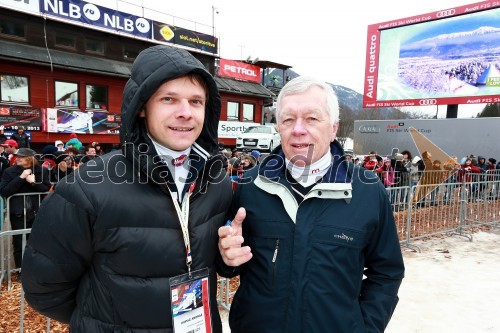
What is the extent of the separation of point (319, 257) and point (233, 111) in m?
23.0

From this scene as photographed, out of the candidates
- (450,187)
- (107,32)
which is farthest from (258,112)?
(450,187)

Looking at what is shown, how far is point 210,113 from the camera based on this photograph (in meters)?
1.84

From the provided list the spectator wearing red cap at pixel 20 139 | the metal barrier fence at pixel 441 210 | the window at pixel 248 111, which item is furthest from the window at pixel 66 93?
the window at pixel 248 111

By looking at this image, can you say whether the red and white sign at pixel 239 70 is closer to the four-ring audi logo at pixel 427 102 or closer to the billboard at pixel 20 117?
the billboard at pixel 20 117

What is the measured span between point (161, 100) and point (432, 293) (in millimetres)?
4847

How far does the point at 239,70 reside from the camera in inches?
981

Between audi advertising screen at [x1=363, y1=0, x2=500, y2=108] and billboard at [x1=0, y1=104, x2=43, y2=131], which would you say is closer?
billboard at [x1=0, y1=104, x2=43, y2=131]

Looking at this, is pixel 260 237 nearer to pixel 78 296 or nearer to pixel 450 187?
pixel 78 296

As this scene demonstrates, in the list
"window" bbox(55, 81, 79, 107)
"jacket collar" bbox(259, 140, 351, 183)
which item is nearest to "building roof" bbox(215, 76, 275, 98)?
"window" bbox(55, 81, 79, 107)

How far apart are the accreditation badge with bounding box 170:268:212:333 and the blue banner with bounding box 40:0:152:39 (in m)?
19.1

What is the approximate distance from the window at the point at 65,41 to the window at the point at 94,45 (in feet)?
2.26

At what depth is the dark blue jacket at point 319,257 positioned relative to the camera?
160cm

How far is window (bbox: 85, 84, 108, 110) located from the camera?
57.2 ft

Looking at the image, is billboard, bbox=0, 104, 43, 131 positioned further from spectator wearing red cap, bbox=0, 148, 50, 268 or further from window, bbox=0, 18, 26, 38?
spectator wearing red cap, bbox=0, 148, 50, 268
